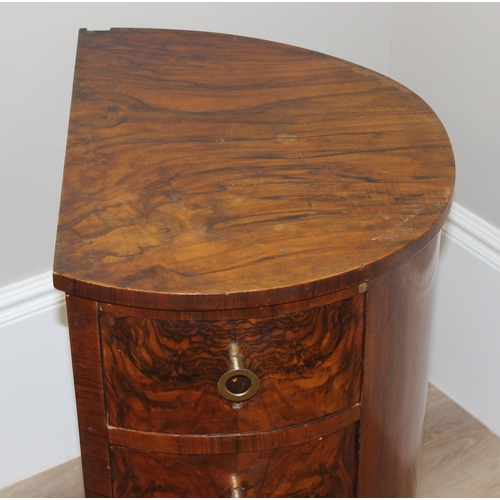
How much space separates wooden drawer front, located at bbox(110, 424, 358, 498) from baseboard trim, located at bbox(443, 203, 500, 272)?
597 mm

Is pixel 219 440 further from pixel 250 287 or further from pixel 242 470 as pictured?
pixel 250 287

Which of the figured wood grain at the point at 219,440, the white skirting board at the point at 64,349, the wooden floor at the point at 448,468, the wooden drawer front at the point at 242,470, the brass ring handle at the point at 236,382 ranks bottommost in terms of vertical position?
the wooden floor at the point at 448,468

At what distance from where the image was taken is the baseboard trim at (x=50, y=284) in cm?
128

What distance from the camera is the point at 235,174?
0.81m

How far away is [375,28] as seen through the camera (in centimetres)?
141

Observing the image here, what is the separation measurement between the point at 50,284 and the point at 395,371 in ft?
2.22

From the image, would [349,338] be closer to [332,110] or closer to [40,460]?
[332,110]

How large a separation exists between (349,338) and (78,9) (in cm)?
69

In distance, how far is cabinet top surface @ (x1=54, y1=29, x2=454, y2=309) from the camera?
683mm

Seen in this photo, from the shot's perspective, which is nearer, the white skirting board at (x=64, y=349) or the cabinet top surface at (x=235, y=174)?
the cabinet top surface at (x=235, y=174)

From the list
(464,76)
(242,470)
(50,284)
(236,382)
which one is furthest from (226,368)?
(464,76)

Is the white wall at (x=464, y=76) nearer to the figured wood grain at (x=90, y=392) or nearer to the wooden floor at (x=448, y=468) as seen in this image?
the wooden floor at (x=448, y=468)

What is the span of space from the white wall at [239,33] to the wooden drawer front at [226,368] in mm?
591

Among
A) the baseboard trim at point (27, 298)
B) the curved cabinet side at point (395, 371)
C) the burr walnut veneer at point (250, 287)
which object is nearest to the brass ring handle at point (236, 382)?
the burr walnut veneer at point (250, 287)
